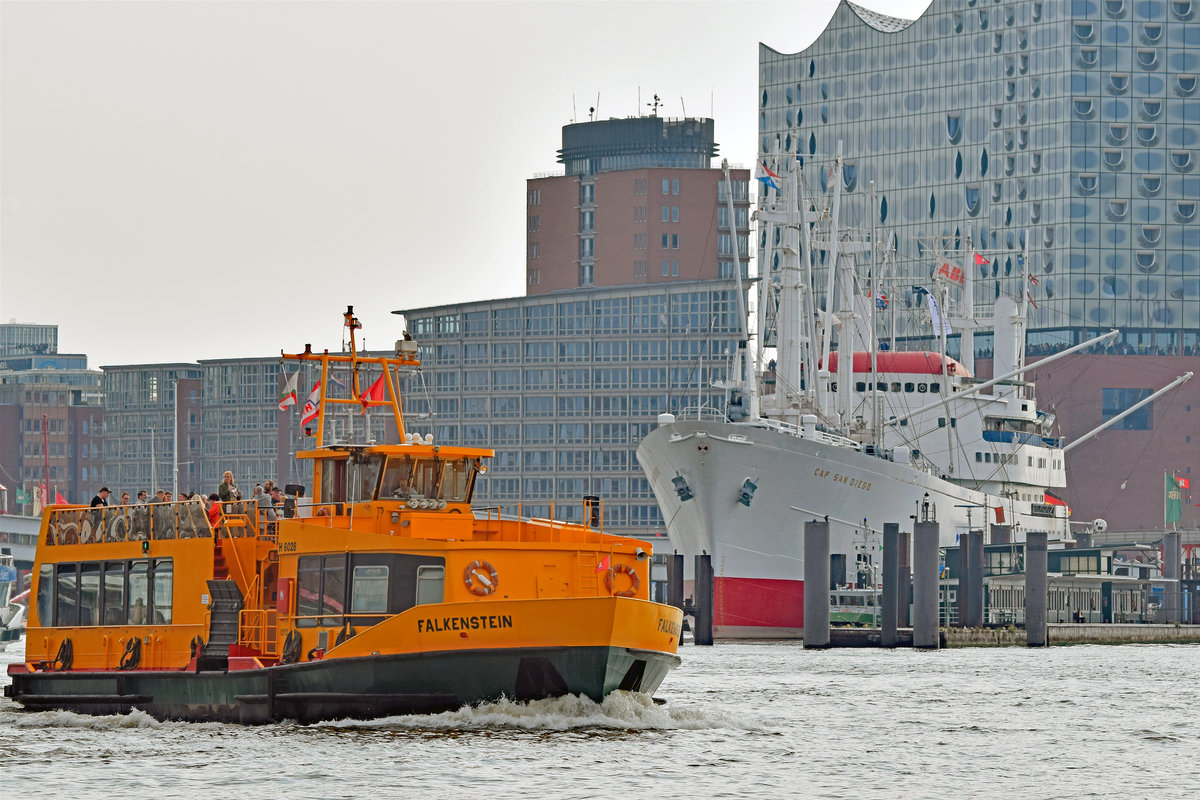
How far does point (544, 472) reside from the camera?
16875 cm

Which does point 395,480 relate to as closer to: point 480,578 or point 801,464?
point 480,578

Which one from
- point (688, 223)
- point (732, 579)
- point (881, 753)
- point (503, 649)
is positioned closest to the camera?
point (503, 649)

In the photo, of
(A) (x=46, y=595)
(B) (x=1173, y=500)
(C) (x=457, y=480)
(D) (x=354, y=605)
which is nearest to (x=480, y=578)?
(D) (x=354, y=605)

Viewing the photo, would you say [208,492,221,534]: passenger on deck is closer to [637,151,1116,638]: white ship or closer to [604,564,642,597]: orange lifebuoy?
[604,564,642,597]: orange lifebuoy

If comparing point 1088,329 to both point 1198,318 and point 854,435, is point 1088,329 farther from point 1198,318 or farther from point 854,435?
point 854,435

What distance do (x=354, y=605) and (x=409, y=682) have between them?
2.05 meters

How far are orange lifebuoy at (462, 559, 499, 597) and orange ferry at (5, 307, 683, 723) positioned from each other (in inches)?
1.0

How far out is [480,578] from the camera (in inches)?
1500

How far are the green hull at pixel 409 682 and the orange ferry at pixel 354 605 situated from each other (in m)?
0.04

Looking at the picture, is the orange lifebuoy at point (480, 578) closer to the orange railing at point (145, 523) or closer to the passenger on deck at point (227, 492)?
the orange railing at point (145, 523)

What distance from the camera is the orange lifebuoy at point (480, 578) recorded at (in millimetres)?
38031

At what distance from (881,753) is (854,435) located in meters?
73.4

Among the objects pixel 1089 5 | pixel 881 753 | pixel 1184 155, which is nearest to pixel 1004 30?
pixel 1089 5

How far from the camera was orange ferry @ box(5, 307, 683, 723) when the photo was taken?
37250mm
